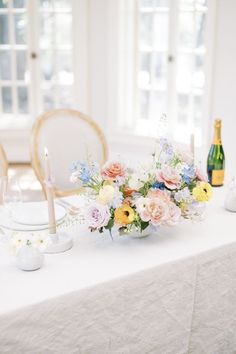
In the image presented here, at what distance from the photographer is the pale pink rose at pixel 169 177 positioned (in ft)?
5.11

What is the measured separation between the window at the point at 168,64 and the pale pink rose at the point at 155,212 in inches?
98.9

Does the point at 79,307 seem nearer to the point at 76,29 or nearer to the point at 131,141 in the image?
the point at 131,141

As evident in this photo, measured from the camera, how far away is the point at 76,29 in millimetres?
4402

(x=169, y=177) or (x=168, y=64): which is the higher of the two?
(x=168, y=64)

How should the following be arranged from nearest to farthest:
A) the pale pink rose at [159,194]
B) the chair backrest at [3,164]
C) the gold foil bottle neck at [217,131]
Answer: the pale pink rose at [159,194] < the gold foil bottle neck at [217,131] < the chair backrest at [3,164]

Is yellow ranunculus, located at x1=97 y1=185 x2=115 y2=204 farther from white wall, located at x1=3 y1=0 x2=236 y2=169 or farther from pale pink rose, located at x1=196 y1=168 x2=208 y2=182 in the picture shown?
white wall, located at x1=3 y1=0 x2=236 y2=169

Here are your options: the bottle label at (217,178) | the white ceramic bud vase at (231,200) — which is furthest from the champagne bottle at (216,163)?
the white ceramic bud vase at (231,200)

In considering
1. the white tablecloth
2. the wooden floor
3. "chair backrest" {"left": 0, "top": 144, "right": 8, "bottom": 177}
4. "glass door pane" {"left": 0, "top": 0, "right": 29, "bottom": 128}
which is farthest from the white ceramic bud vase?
"glass door pane" {"left": 0, "top": 0, "right": 29, "bottom": 128}

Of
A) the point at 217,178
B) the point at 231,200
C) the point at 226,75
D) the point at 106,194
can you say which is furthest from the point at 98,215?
the point at 226,75

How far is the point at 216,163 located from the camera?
2281 mm

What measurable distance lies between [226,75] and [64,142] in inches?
64.8

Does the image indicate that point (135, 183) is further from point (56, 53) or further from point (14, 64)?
point (14, 64)

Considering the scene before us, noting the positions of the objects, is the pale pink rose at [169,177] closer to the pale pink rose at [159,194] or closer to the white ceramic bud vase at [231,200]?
the pale pink rose at [159,194]

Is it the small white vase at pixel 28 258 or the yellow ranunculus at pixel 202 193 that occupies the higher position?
the yellow ranunculus at pixel 202 193
